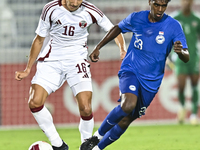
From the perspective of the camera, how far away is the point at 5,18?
1016 cm

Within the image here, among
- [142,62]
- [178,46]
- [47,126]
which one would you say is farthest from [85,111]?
[178,46]

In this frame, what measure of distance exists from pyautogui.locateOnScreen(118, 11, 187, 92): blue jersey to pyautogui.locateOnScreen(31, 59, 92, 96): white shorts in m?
0.51

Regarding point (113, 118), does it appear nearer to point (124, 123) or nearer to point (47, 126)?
point (124, 123)

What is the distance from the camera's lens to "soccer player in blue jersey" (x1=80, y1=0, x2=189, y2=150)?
463 cm

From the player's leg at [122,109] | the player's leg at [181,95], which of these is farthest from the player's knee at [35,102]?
the player's leg at [181,95]

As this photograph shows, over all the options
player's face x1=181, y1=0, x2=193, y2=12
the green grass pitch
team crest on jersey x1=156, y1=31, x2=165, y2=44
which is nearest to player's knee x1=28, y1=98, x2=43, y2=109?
the green grass pitch

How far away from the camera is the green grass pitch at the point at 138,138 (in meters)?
6.01

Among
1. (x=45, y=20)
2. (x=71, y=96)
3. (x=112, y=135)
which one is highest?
(x=45, y=20)

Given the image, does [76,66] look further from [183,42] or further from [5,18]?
[5,18]

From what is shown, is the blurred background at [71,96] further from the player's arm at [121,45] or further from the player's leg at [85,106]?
the player's leg at [85,106]

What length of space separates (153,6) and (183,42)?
18.4 inches

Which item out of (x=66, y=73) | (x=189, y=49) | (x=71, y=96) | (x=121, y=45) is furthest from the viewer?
(x=71, y=96)

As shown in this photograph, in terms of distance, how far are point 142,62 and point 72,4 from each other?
97 centimetres

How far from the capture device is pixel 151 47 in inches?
185
